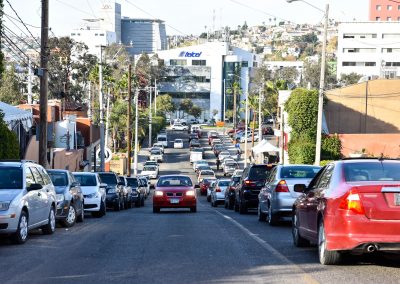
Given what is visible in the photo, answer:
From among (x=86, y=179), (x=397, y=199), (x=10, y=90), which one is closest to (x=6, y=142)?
→ (x=86, y=179)

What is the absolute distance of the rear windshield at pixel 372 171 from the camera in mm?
12977

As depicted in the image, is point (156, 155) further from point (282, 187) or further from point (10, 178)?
point (10, 178)

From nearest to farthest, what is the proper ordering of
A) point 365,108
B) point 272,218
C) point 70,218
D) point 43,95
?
1. point 272,218
2. point 70,218
3. point 43,95
4. point 365,108

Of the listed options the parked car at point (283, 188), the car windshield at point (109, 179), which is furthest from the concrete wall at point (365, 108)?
the parked car at point (283, 188)

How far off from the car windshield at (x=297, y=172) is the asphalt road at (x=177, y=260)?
239 centimetres

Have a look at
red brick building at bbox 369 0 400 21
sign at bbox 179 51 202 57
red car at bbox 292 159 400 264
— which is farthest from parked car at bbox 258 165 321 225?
red brick building at bbox 369 0 400 21

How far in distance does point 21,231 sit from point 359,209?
24.5ft

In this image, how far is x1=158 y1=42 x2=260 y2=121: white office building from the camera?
159m

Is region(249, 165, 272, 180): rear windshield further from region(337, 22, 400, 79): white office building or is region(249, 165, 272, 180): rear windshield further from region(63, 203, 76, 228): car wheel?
region(337, 22, 400, 79): white office building

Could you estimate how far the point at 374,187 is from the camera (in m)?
12.2

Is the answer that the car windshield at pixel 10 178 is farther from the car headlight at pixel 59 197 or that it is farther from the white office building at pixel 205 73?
the white office building at pixel 205 73

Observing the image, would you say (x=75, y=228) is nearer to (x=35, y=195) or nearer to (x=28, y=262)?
(x=35, y=195)

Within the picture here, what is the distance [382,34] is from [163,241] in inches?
4499

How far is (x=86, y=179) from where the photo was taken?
30.1 meters
